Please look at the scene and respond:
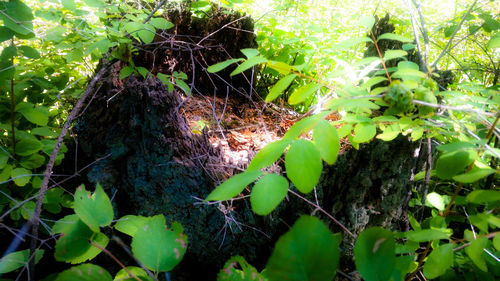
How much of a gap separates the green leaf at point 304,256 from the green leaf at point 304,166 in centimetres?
17

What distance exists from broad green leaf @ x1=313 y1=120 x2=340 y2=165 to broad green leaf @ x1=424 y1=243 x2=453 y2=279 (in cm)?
53

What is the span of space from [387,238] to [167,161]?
127 cm

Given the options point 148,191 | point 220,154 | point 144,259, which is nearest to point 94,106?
point 148,191

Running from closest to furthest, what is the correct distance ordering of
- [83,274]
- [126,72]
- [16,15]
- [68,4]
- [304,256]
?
[304,256], [83,274], [16,15], [68,4], [126,72]

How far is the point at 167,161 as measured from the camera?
151cm

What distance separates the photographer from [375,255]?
46cm

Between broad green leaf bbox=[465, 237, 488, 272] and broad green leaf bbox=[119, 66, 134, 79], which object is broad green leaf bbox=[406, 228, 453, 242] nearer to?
broad green leaf bbox=[465, 237, 488, 272]

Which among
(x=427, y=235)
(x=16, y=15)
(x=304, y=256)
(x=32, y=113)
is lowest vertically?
(x=427, y=235)

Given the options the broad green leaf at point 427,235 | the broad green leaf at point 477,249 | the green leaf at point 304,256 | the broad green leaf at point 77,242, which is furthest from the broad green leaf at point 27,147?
the broad green leaf at point 477,249

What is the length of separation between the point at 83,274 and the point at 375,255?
54 cm

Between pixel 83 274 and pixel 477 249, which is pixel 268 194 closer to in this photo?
pixel 83 274

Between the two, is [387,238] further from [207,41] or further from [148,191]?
[207,41]

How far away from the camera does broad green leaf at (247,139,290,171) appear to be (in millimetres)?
614

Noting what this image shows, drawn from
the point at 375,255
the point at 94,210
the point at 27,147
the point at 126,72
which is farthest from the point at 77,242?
the point at 126,72
